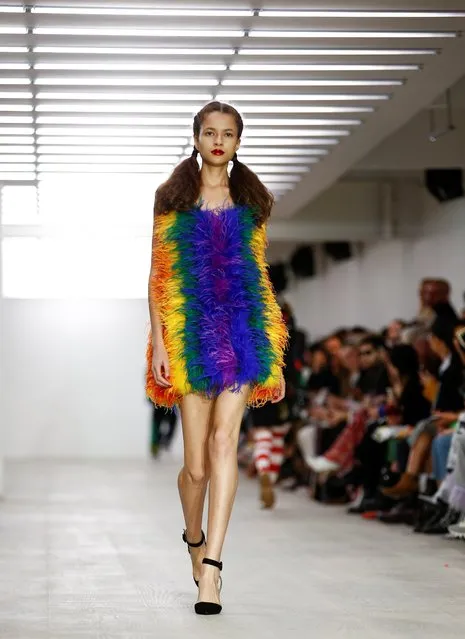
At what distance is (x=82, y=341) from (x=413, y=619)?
36.9 ft

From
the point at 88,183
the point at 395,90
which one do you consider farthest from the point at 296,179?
the point at 395,90

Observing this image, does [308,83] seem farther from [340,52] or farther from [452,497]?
[452,497]

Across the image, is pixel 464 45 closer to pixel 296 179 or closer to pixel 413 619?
pixel 413 619

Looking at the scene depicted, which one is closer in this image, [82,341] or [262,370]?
[262,370]

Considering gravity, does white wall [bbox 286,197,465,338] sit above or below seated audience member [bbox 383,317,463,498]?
above

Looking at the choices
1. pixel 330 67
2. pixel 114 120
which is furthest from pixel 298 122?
pixel 330 67

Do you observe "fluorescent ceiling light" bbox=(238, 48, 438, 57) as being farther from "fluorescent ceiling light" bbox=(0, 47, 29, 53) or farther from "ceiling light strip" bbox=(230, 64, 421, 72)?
"fluorescent ceiling light" bbox=(0, 47, 29, 53)

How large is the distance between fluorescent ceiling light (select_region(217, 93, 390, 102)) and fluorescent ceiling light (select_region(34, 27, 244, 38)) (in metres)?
1.04

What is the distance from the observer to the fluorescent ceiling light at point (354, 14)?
4.93 m

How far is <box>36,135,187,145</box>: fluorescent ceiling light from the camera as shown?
284 inches

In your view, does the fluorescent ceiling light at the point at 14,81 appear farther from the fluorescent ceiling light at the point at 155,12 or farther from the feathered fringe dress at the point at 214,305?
the feathered fringe dress at the point at 214,305

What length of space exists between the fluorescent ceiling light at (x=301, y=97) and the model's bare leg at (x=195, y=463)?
2.90m

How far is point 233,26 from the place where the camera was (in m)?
5.09

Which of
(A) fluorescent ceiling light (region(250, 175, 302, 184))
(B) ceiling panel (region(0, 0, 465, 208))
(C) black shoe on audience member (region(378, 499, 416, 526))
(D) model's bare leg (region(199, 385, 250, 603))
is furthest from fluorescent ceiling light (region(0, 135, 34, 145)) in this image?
(D) model's bare leg (region(199, 385, 250, 603))
